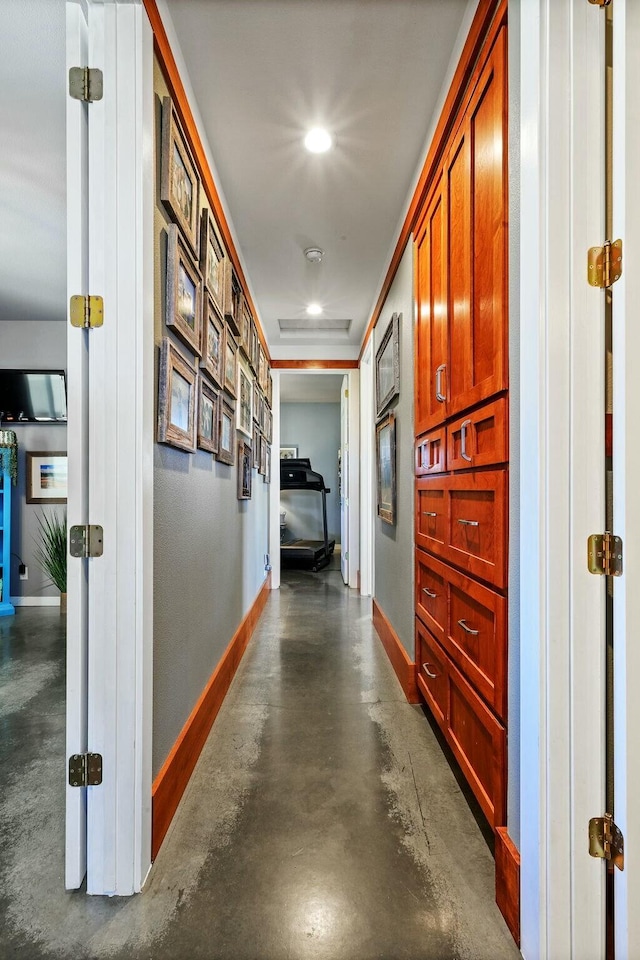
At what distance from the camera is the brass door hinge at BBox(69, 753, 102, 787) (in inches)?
44.7

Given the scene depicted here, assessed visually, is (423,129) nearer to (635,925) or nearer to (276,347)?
(635,925)

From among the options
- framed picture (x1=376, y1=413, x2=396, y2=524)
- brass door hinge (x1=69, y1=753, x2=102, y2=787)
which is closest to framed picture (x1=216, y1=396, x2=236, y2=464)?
framed picture (x1=376, y1=413, x2=396, y2=524)

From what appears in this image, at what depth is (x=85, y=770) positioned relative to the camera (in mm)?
1139

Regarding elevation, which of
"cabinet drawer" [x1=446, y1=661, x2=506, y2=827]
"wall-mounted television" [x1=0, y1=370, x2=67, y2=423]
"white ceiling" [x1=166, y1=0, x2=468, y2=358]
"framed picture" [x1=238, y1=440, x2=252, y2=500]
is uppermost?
"white ceiling" [x1=166, y1=0, x2=468, y2=358]

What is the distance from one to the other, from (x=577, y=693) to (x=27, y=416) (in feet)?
15.5

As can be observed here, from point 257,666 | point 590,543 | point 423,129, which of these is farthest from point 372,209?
point 257,666

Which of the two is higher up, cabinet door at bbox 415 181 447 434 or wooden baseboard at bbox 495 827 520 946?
cabinet door at bbox 415 181 447 434

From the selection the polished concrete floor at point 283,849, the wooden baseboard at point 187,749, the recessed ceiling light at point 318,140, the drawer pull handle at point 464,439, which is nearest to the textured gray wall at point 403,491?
the polished concrete floor at point 283,849

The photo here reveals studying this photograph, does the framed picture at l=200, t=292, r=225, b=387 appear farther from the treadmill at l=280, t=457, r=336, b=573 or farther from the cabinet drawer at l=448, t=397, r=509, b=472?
the treadmill at l=280, t=457, r=336, b=573

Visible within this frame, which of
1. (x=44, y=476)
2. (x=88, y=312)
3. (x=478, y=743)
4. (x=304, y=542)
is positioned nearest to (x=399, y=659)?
(x=478, y=743)

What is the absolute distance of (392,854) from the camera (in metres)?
1.26

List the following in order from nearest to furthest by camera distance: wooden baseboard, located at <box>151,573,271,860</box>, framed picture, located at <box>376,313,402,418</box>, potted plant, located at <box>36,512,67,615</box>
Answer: wooden baseboard, located at <box>151,573,271,860</box>
framed picture, located at <box>376,313,402,418</box>
potted plant, located at <box>36,512,67,615</box>

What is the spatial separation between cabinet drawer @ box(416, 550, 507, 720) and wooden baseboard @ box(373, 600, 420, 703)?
1.29 ft

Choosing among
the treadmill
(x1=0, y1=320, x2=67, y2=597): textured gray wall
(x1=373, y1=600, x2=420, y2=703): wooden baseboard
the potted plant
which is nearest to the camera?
(x1=373, y1=600, x2=420, y2=703): wooden baseboard
